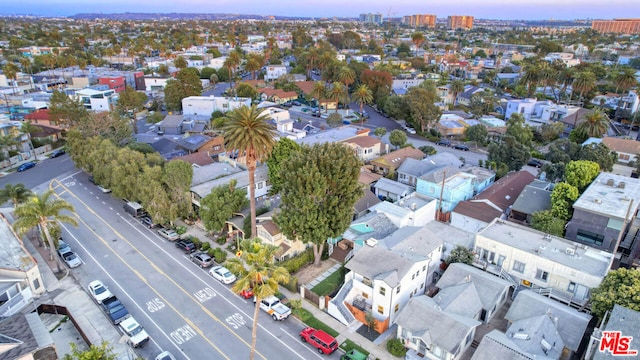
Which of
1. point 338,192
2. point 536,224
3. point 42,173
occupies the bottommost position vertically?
point 42,173

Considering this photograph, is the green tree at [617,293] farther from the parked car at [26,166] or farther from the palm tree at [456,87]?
the palm tree at [456,87]

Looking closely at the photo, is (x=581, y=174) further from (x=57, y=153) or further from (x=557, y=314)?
(x=57, y=153)

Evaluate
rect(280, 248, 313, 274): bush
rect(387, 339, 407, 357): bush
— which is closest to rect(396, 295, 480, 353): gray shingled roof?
rect(387, 339, 407, 357): bush

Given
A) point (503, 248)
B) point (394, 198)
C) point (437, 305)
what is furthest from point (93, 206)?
point (503, 248)

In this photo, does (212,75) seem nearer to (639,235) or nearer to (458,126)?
(458,126)

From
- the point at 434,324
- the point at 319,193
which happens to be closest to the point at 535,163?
the point at 319,193

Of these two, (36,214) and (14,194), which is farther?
(14,194)
